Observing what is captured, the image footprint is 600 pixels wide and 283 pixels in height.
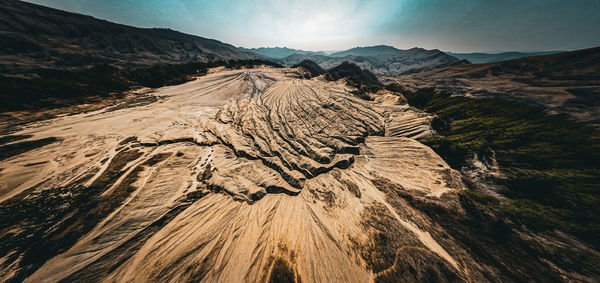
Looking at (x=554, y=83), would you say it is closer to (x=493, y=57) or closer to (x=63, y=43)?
(x=63, y=43)

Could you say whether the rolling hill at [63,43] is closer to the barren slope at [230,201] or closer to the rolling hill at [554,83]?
the barren slope at [230,201]

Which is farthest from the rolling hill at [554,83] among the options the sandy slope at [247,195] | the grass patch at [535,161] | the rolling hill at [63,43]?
the rolling hill at [63,43]

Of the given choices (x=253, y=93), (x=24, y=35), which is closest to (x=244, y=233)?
(x=253, y=93)

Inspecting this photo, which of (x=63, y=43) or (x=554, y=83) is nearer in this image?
(x=554, y=83)

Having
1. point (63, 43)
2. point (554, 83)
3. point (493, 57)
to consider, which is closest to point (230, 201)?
point (554, 83)

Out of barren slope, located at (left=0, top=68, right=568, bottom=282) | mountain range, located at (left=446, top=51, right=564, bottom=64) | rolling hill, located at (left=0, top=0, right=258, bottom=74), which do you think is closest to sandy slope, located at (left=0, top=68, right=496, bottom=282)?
barren slope, located at (left=0, top=68, right=568, bottom=282)

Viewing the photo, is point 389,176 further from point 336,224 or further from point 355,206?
point 336,224

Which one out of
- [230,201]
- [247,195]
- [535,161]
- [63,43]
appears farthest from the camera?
[63,43]

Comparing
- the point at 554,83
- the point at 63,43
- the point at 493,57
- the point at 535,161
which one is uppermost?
the point at 493,57
